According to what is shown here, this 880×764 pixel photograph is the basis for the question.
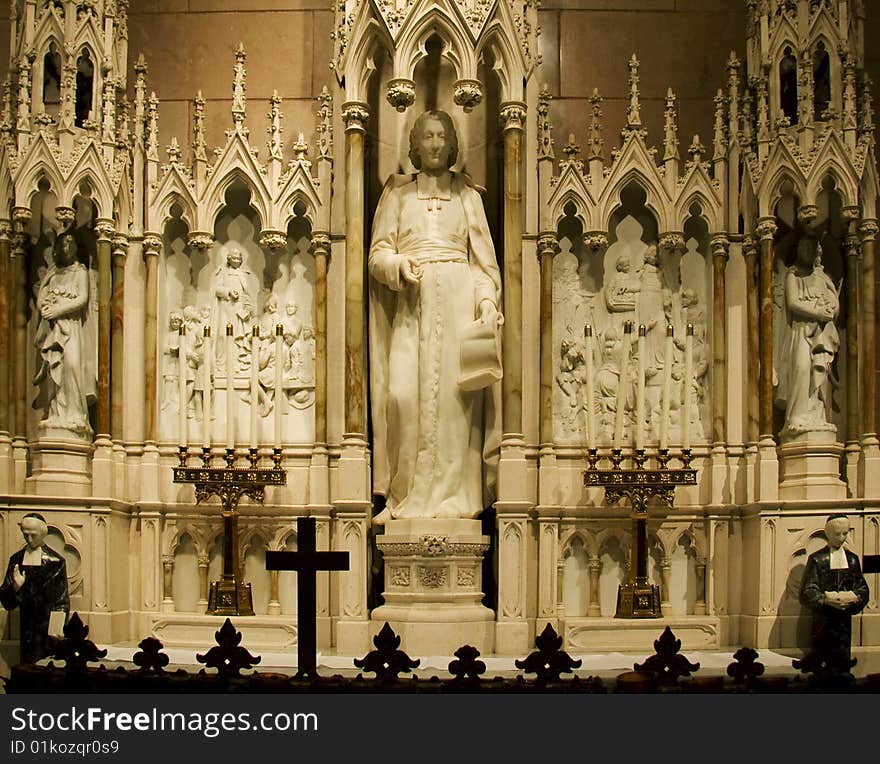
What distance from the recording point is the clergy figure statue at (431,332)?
27.8 ft

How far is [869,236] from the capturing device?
29.0 feet

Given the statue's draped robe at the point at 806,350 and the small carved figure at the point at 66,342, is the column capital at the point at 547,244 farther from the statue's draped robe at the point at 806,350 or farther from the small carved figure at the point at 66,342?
the small carved figure at the point at 66,342

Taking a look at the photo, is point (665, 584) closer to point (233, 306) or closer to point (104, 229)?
point (233, 306)

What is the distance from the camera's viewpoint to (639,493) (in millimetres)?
8578

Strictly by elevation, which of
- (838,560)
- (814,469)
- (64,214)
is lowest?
(838,560)

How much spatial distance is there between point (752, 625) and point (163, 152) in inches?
208

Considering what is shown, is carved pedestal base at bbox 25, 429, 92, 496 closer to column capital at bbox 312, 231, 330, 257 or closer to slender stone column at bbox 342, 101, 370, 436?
slender stone column at bbox 342, 101, 370, 436

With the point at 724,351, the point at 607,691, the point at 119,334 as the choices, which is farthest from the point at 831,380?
the point at 119,334

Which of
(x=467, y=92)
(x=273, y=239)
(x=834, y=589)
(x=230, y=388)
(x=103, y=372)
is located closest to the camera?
(x=834, y=589)

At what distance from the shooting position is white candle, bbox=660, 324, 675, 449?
28.7ft

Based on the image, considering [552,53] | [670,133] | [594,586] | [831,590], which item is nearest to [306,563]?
[594,586]

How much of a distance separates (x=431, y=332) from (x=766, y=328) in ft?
7.25

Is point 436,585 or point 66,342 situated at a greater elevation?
point 66,342

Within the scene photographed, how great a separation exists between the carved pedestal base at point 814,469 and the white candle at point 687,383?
66 centimetres
